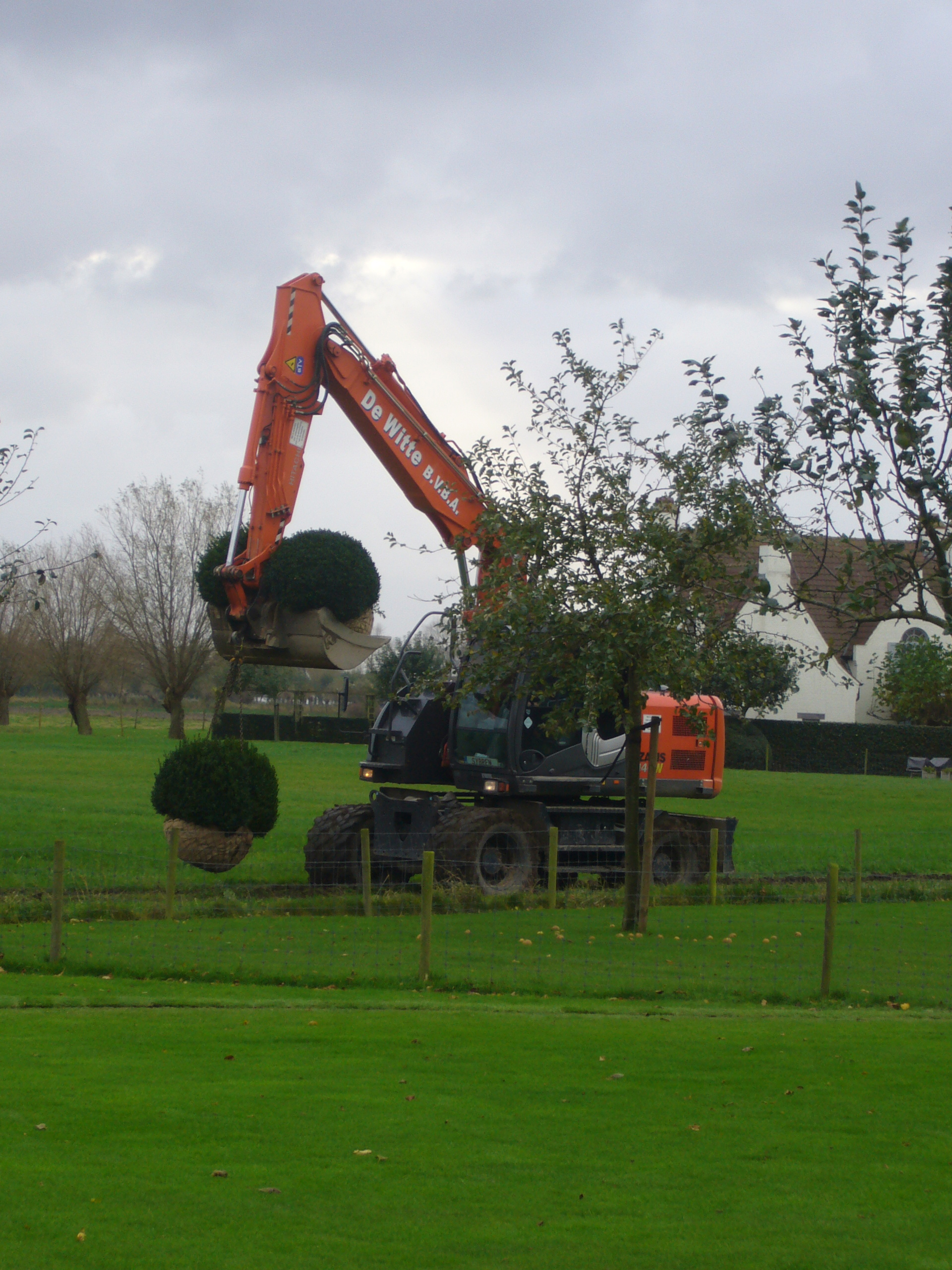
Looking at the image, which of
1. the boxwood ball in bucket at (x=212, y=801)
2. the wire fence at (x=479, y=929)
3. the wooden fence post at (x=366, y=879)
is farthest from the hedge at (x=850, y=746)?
the wooden fence post at (x=366, y=879)

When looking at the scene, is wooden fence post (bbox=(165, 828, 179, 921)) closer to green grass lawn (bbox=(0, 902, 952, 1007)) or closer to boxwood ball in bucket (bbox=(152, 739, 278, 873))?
green grass lawn (bbox=(0, 902, 952, 1007))

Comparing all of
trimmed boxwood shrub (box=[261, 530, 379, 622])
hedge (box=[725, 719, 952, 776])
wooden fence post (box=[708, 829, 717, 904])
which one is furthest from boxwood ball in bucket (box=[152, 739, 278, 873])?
hedge (box=[725, 719, 952, 776])

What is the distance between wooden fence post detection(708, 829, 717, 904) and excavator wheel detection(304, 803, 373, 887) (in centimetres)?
430

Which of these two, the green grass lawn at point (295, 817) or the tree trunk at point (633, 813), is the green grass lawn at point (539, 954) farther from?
the green grass lawn at point (295, 817)

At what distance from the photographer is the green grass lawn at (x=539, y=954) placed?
1127cm

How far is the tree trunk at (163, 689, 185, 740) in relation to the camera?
2285 inches

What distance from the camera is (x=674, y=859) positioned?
19453 mm

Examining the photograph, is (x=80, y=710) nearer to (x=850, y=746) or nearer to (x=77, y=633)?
(x=77, y=633)

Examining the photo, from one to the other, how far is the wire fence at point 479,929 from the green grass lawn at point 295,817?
1.03 feet

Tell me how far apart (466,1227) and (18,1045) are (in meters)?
3.90

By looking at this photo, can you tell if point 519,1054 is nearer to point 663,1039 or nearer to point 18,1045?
point 663,1039

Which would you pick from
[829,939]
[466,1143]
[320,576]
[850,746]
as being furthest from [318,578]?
[850,746]

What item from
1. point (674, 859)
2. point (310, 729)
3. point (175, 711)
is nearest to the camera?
point (674, 859)

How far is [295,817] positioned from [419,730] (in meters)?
9.15
